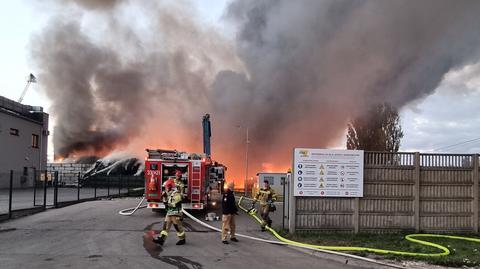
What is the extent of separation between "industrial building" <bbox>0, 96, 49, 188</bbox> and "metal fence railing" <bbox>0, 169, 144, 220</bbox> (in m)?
3.00

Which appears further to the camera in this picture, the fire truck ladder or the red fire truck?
the fire truck ladder

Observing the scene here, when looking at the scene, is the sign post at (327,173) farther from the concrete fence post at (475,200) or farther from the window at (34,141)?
the window at (34,141)

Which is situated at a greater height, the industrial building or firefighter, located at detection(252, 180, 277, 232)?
the industrial building

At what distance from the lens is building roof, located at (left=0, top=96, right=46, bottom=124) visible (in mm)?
38375

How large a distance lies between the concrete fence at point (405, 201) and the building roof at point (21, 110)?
32702 millimetres

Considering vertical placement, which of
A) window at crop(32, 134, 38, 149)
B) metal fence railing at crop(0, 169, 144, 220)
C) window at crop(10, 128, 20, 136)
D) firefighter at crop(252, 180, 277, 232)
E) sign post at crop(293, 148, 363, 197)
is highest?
window at crop(10, 128, 20, 136)

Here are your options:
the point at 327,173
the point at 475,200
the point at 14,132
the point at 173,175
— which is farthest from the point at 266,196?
the point at 14,132

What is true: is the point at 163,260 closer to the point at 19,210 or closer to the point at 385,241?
the point at 385,241

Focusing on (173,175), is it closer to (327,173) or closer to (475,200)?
(327,173)

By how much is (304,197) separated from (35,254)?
6.45 metres

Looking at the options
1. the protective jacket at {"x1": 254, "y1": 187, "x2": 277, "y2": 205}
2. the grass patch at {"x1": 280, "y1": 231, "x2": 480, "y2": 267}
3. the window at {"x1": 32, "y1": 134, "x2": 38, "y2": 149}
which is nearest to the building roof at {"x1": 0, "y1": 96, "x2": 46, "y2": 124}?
the window at {"x1": 32, "y1": 134, "x2": 38, "y2": 149}

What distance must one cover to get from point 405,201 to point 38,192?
80.9 feet

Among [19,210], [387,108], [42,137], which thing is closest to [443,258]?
[19,210]

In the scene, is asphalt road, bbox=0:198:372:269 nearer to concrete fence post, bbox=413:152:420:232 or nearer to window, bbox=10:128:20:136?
concrete fence post, bbox=413:152:420:232
